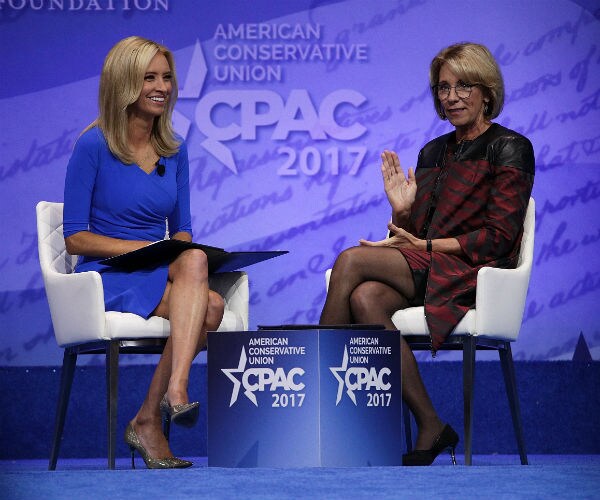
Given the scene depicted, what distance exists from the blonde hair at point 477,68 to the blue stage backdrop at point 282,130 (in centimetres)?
107

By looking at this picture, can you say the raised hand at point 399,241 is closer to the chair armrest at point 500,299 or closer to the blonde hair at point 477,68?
the chair armrest at point 500,299

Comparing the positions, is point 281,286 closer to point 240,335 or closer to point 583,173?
point 583,173

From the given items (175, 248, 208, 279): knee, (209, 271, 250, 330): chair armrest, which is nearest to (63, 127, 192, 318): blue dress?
(175, 248, 208, 279): knee

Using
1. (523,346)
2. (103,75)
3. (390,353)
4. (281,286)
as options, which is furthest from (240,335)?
(523,346)

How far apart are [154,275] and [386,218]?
5.31 feet

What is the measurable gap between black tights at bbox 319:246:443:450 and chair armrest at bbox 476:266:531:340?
234mm

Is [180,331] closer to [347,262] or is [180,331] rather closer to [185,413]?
[185,413]

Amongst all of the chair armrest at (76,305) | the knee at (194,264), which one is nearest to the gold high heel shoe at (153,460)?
the chair armrest at (76,305)

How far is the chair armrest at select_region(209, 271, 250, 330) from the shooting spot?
370 centimetres

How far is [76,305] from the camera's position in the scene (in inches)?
137

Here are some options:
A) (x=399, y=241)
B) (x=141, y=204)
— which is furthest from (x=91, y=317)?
(x=399, y=241)

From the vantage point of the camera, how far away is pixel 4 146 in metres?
4.79

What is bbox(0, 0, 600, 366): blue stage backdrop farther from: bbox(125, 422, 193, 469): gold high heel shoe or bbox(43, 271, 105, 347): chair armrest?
bbox(125, 422, 193, 469): gold high heel shoe

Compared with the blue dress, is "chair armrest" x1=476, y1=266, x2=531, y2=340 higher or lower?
lower
